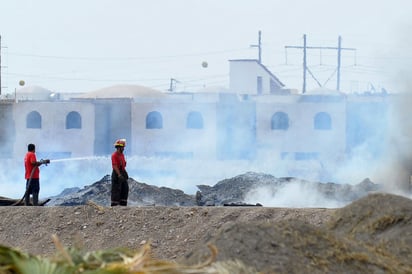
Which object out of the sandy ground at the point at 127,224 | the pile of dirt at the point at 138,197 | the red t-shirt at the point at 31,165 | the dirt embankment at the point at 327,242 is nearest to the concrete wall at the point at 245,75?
the pile of dirt at the point at 138,197

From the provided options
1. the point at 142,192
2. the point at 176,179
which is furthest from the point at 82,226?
the point at 176,179

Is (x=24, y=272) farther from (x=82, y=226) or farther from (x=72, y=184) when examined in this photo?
(x=72, y=184)

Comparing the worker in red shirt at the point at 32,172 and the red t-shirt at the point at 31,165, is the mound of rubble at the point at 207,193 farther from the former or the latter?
the red t-shirt at the point at 31,165

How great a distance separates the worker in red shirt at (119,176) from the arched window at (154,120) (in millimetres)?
33287

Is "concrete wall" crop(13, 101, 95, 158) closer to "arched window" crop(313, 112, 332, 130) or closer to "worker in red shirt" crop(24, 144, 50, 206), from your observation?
"arched window" crop(313, 112, 332, 130)

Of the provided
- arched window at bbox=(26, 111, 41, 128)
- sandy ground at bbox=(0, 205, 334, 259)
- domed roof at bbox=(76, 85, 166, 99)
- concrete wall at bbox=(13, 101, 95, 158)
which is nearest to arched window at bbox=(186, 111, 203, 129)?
concrete wall at bbox=(13, 101, 95, 158)

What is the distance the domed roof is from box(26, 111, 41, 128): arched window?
5.70 meters

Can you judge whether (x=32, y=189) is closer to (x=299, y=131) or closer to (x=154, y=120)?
(x=299, y=131)

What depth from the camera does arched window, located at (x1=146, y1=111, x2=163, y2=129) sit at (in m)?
54.5

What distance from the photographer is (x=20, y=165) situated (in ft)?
156

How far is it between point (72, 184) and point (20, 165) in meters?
6.31

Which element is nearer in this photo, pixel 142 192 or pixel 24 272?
pixel 24 272

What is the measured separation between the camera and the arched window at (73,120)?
181ft

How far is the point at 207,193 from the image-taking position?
2914cm
